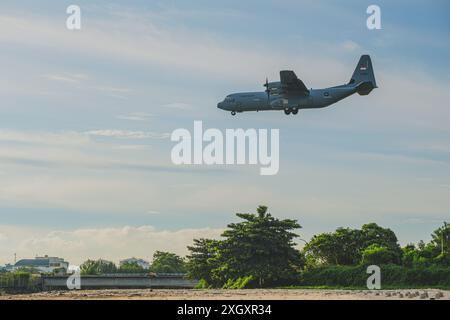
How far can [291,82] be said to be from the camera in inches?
3524

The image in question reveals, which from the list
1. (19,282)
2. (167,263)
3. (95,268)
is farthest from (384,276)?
(167,263)

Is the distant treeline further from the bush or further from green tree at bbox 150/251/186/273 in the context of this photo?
green tree at bbox 150/251/186/273

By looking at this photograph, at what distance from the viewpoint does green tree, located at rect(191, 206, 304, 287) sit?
87188mm

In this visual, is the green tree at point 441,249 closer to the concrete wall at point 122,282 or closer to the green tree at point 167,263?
the concrete wall at point 122,282

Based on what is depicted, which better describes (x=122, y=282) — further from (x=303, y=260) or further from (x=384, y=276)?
(x=384, y=276)

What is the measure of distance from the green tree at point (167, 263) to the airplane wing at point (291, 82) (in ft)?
222

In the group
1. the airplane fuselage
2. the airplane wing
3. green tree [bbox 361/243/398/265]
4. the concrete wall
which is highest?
the airplane wing

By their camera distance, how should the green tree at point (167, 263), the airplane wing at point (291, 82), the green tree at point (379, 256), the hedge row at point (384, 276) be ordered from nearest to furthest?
the hedge row at point (384, 276), the green tree at point (379, 256), the airplane wing at point (291, 82), the green tree at point (167, 263)

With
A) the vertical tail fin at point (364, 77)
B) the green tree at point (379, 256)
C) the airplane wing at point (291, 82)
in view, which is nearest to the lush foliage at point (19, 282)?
the airplane wing at point (291, 82)

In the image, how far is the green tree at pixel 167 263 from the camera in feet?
502

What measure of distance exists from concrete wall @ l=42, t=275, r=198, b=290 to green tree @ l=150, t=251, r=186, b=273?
45.9 m

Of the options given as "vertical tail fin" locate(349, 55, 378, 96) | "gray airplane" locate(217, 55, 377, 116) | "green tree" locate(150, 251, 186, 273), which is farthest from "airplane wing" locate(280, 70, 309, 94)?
"green tree" locate(150, 251, 186, 273)
